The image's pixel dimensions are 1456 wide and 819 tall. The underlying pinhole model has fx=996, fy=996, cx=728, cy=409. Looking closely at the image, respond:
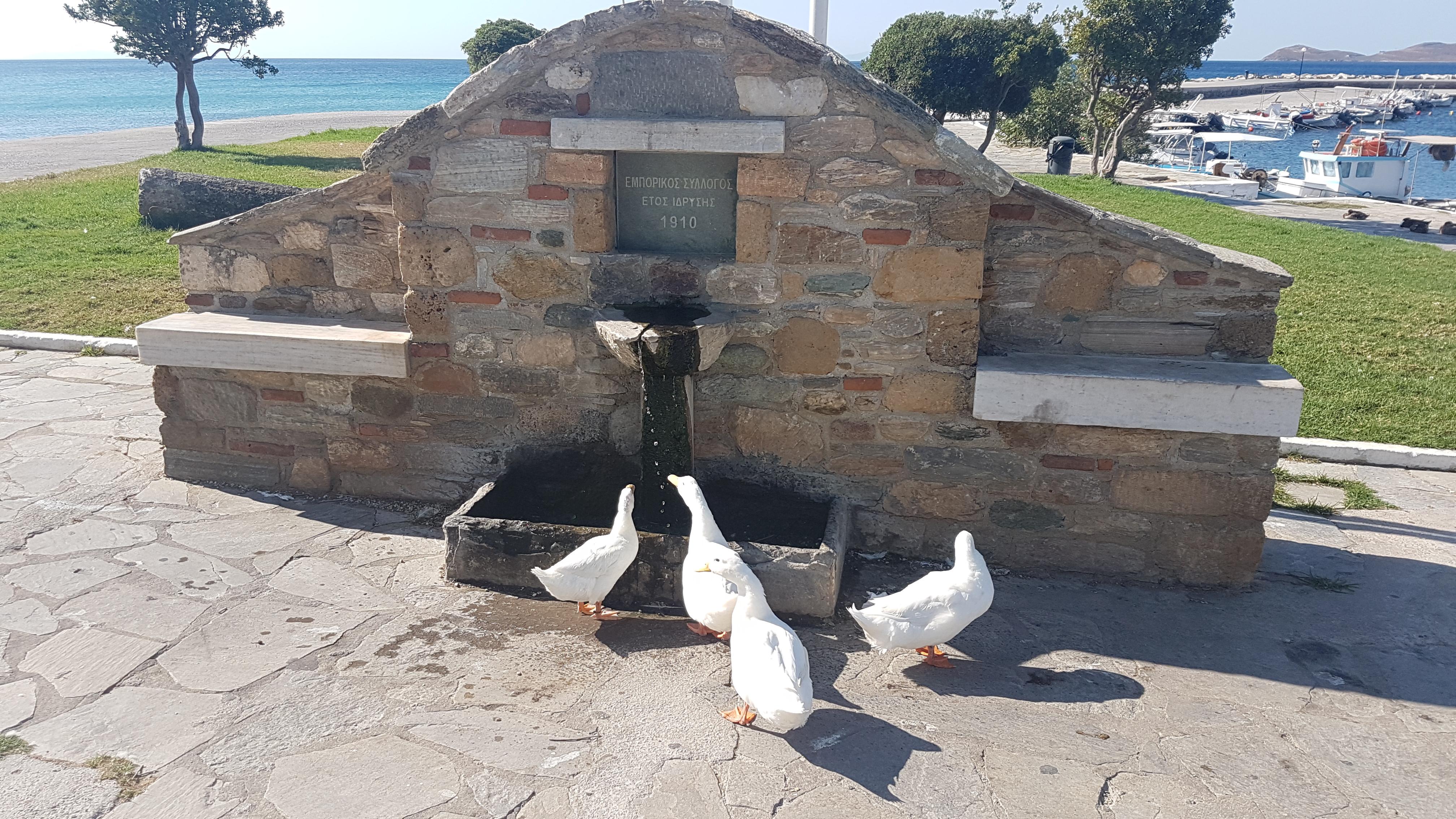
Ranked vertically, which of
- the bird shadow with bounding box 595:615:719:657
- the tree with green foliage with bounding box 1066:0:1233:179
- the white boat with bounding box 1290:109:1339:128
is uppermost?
the white boat with bounding box 1290:109:1339:128

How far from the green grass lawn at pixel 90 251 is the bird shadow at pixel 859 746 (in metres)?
6.97

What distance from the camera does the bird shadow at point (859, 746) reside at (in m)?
3.49

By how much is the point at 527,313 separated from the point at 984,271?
2370mm

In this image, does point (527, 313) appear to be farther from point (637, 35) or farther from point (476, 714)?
point (476, 714)

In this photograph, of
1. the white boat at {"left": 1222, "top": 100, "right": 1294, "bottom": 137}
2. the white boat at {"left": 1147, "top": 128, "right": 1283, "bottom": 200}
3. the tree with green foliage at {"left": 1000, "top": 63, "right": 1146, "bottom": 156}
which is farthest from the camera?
the white boat at {"left": 1222, "top": 100, "right": 1294, "bottom": 137}

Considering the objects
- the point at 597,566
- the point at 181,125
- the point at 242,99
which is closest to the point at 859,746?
the point at 597,566

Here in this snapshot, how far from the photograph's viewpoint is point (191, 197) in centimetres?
1162

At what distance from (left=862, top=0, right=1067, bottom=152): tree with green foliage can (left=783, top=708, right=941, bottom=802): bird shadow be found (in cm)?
2245

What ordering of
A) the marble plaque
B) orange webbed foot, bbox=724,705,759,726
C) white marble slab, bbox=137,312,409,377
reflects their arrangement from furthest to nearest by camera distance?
white marble slab, bbox=137,312,409,377 → the marble plaque → orange webbed foot, bbox=724,705,759,726

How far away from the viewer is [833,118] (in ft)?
15.3

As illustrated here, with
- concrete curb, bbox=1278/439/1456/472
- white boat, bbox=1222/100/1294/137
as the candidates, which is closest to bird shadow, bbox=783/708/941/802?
concrete curb, bbox=1278/439/1456/472

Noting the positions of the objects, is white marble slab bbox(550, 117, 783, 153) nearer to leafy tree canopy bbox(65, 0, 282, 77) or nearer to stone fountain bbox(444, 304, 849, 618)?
stone fountain bbox(444, 304, 849, 618)

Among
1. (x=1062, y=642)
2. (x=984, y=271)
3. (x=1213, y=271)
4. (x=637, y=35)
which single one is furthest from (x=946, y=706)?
(x=637, y=35)

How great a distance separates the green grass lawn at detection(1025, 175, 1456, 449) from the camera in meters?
7.10
